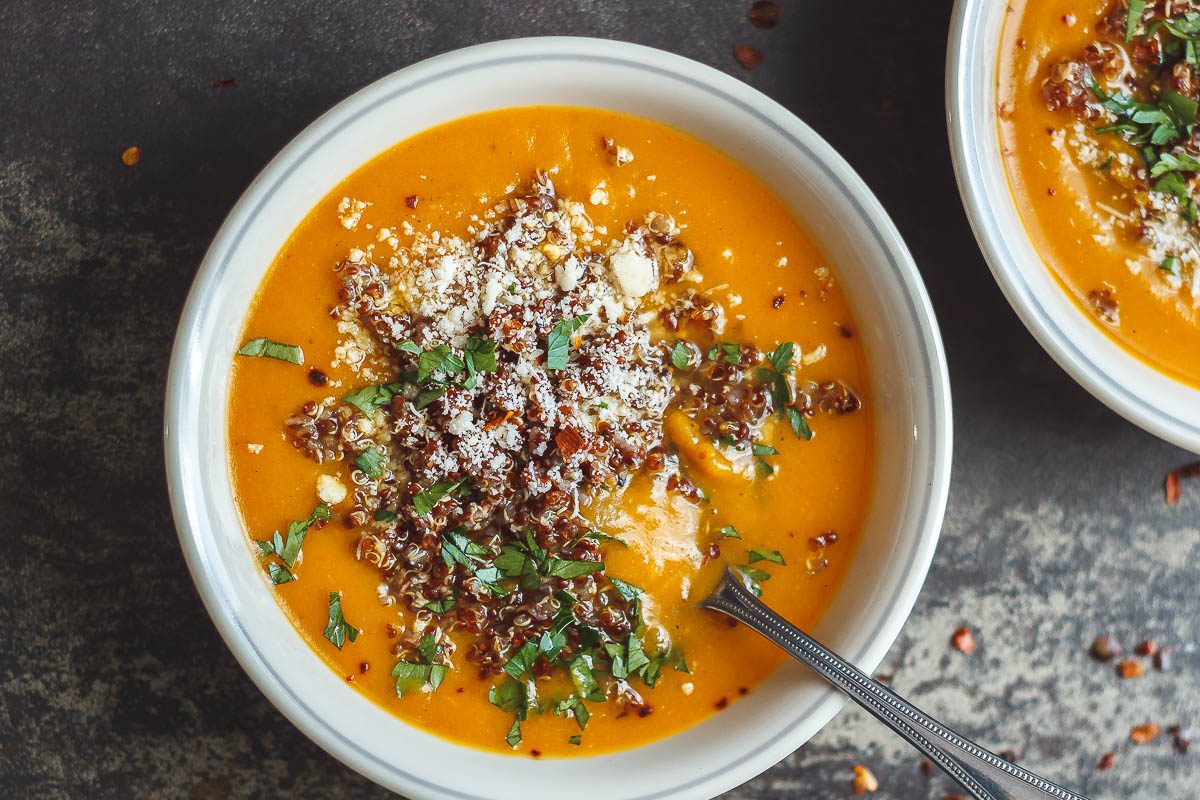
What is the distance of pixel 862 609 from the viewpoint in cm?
201

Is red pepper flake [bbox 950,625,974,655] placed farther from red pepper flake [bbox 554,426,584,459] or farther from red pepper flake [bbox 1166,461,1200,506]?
red pepper flake [bbox 554,426,584,459]

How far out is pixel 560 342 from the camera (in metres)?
1.93

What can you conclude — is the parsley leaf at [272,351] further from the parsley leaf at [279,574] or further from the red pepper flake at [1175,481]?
the red pepper flake at [1175,481]

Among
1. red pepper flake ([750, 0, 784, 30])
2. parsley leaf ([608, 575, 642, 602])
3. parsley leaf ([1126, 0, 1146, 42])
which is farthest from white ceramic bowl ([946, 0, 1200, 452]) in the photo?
parsley leaf ([608, 575, 642, 602])

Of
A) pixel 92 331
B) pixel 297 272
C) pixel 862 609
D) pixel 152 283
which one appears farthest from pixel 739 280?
pixel 92 331

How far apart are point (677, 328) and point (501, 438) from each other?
442mm

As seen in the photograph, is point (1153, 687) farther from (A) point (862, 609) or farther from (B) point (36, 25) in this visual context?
(B) point (36, 25)

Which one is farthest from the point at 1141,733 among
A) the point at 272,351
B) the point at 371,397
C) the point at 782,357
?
the point at 272,351

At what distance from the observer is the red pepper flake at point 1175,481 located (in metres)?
2.45

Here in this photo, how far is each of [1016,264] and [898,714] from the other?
104 cm

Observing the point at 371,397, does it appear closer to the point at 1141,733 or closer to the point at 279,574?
the point at 279,574

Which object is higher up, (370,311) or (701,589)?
(370,311)

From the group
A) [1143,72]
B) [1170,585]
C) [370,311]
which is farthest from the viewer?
[1170,585]

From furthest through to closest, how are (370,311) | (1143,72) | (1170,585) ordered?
(1170,585)
(1143,72)
(370,311)
